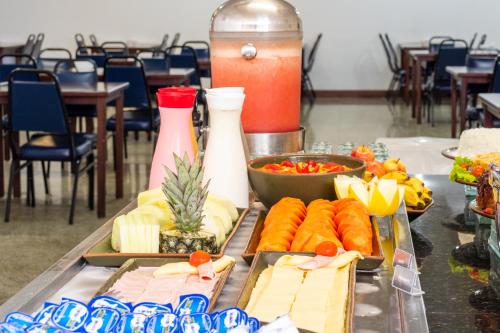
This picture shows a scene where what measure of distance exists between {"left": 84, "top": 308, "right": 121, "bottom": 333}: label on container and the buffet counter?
0.51 feet

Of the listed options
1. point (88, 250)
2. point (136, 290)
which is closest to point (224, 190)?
point (88, 250)

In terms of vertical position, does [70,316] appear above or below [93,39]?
above

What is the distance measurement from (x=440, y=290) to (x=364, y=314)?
0.28 meters

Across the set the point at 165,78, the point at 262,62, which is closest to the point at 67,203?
the point at 165,78

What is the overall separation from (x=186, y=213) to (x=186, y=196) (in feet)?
0.10

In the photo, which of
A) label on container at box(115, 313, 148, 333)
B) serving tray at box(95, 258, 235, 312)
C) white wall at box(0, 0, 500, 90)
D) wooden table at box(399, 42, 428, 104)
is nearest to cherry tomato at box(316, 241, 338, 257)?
serving tray at box(95, 258, 235, 312)

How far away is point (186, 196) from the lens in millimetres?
1165

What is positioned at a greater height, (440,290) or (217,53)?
(217,53)

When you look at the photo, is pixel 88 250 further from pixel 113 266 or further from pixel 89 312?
pixel 89 312

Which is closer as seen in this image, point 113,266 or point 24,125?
point 113,266

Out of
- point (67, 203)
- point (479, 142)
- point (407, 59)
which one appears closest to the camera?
point (479, 142)

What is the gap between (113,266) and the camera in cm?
116

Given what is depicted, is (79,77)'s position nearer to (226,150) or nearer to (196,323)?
(226,150)

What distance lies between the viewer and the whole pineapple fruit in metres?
1.17
